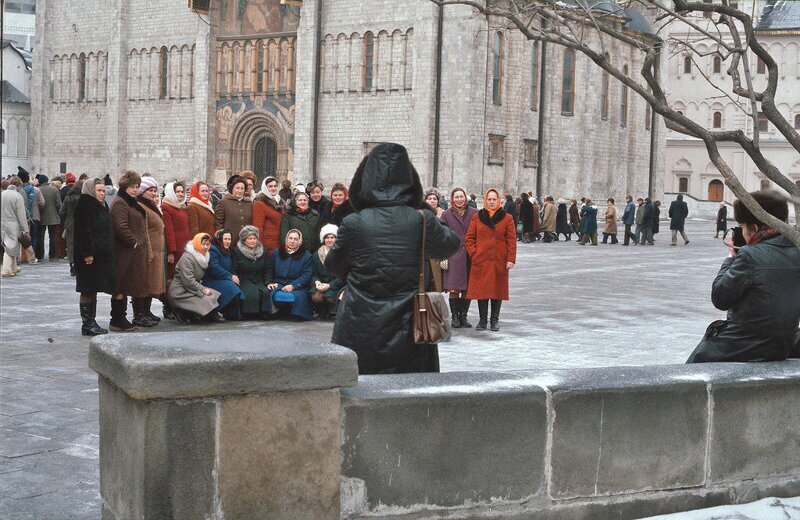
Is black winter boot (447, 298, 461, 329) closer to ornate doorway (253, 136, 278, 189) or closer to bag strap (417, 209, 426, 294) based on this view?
bag strap (417, 209, 426, 294)

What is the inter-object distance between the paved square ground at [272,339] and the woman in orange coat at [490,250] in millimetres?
501

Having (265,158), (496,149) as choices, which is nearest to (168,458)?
(496,149)

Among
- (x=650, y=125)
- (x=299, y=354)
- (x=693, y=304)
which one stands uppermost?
(x=650, y=125)

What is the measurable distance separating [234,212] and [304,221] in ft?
2.91

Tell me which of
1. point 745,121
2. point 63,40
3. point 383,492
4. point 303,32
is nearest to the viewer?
point 383,492

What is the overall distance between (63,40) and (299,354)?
4721 centimetres

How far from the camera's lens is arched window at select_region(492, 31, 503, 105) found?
38.0m

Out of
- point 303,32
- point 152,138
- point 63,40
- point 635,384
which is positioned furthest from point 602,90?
point 635,384

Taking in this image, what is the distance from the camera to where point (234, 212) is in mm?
13430

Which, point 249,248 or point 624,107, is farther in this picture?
point 624,107

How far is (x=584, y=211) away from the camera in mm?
32375

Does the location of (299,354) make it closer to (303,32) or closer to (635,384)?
(635,384)

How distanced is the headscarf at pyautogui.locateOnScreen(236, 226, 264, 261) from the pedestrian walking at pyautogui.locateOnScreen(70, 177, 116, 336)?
1.99m

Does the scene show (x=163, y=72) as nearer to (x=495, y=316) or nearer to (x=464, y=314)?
(x=464, y=314)
